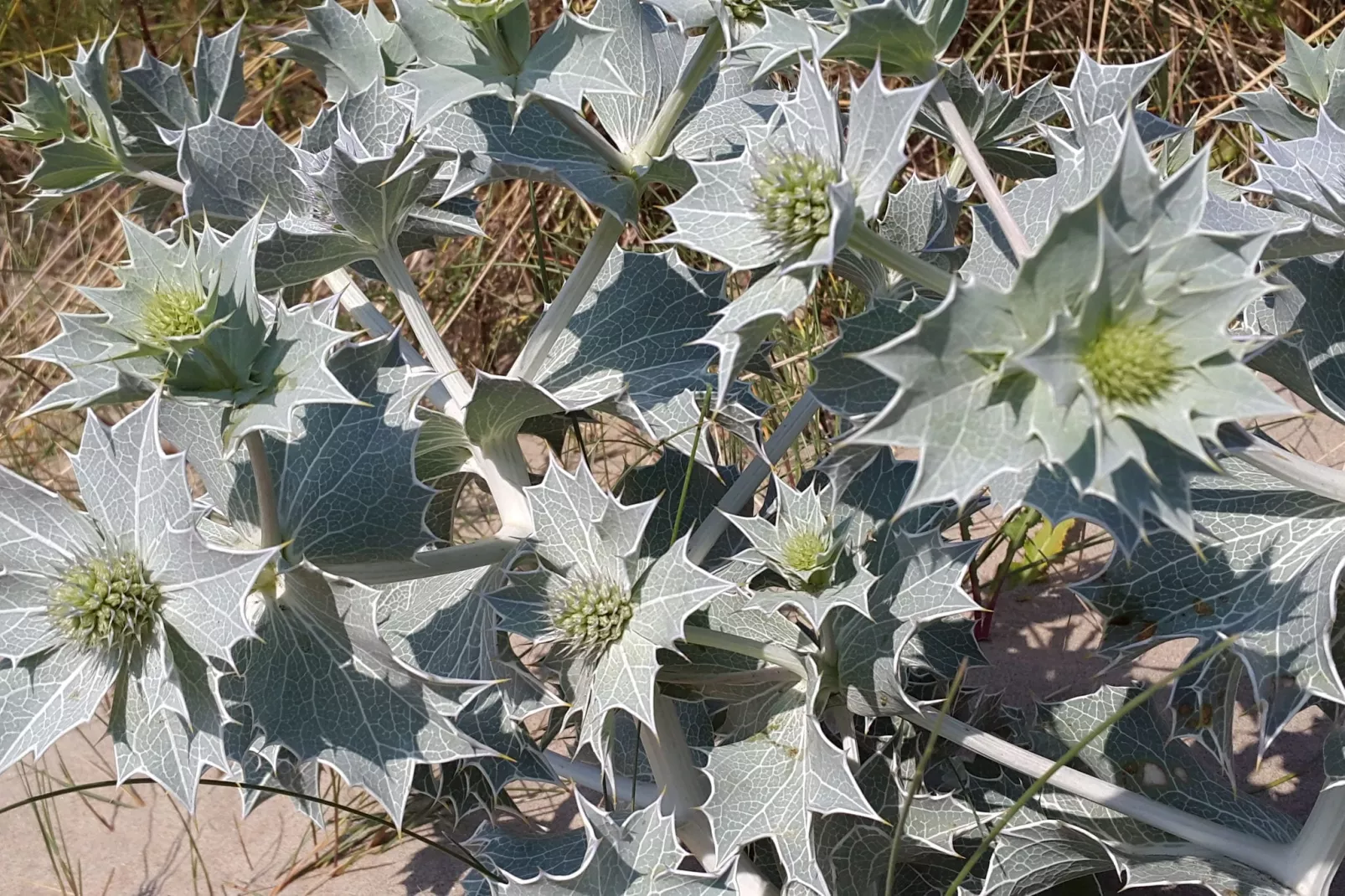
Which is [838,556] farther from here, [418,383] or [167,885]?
[167,885]

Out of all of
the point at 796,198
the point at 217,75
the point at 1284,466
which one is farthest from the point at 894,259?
the point at 217,75

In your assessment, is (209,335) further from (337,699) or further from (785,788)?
(785,788)

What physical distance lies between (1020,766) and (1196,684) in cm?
18

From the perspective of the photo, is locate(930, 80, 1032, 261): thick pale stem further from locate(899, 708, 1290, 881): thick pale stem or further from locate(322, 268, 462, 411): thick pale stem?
locate(322, 268, 462, 411): thick pale stem

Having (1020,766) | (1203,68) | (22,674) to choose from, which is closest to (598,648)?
(1020,766)

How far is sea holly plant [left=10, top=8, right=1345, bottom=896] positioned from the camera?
83 cm

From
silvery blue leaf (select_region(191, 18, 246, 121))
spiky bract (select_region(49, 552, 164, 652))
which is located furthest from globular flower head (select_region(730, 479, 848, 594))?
silvery blue leaf (select_region(191, 18, 246, 121))

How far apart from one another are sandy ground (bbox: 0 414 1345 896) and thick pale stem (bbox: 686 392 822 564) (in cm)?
66

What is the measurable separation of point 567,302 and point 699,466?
0.27 metres

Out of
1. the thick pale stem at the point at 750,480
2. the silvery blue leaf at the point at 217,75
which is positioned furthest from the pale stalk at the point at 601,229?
the silvery blue leaf at the point at 217,75

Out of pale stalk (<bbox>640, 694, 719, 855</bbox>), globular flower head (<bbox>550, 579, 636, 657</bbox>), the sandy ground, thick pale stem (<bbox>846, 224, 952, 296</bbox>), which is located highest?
thick pale stem (<bbox>846, 224, 952, 296</bbox>)

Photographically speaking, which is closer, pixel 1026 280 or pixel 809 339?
pixel 1026 280

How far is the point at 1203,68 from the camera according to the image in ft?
7.63

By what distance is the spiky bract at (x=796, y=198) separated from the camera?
0.89m
